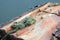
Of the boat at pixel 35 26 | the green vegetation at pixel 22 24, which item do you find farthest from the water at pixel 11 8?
the green vegetation at pixel 22 24

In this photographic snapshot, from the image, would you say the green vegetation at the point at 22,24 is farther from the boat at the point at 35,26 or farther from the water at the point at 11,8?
the water at the point at 11,8

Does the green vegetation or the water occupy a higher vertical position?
the water

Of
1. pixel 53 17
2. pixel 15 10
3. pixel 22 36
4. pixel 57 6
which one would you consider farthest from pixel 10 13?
pixel 22 36

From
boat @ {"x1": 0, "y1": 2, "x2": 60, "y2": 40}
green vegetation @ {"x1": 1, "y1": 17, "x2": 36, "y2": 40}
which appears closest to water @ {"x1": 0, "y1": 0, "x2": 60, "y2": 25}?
boat @ {"x1": 0, "y1": 2, "x2": 60, "y2": 40}

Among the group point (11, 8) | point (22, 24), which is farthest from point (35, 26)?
point (11, 8)

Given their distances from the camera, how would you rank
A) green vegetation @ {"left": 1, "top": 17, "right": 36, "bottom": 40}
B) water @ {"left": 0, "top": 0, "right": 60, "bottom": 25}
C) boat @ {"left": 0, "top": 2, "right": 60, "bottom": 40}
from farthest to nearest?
water @ {"left": 0, "top": 0, "right": 60, "bottom": 25} → green vegetation @ {"left": 1, "top": 17, "right": 36, "bottom": 40} → boat @ {"left": 0, "top": 2, "right": 60, "bottom": 40}

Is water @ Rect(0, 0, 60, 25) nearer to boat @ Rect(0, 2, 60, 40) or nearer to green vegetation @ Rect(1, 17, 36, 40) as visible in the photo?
boat @ Rect(0, 2, 60, 40)

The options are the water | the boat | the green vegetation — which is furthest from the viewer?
the water

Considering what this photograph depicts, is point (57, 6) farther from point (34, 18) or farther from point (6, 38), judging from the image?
point (6, 38)

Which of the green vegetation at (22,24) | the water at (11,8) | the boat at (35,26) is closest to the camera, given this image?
the boat at (35,26)
